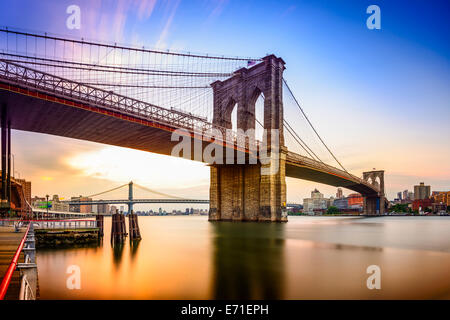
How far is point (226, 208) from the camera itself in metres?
46.0

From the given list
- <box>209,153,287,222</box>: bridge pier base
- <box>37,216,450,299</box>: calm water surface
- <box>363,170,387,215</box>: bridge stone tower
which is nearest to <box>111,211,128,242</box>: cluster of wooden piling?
<box>37,216,450,299</box>: calm water surface

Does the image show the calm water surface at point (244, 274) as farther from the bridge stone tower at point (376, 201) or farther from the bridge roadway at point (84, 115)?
the bridge stone tower at point (376, 201)

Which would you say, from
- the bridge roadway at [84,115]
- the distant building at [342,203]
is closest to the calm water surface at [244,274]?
the bridge roadway at [84,115]

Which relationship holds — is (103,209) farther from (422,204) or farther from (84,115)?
(422,204)

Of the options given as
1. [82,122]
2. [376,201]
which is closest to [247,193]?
[82,122]

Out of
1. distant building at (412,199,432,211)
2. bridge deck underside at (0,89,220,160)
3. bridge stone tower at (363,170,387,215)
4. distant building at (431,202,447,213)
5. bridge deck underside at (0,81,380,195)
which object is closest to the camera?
bridge deck underside at (0,81,380,195)

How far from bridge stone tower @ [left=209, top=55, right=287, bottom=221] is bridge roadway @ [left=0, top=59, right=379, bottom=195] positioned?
5.16 metres

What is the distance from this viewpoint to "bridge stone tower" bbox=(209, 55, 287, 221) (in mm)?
38906

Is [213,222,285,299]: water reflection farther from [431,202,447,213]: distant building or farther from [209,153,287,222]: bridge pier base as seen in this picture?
[431,202,447,213]: distant building

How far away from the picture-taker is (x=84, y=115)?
27.3 metres

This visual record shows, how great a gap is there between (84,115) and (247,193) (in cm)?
2422

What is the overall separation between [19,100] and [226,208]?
99.2 feet
